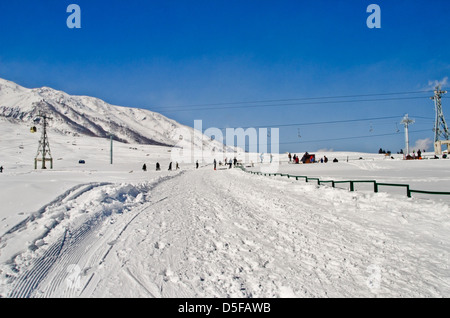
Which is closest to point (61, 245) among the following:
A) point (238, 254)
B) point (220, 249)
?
point (220, 249)

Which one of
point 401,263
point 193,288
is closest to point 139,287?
point 193,288

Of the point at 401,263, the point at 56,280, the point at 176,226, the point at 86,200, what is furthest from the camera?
the point at 86,200

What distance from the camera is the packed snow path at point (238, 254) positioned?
12.5 ft

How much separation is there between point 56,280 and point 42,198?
6.02 meters

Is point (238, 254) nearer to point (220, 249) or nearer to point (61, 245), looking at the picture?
point (220, 249)

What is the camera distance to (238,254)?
5078 mm

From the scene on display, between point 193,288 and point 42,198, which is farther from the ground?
point 42,198

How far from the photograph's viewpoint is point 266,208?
32.2ft

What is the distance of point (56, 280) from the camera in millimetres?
4027

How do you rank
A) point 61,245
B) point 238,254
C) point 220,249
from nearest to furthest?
point 238,254 < point 220,249 < point 61,245

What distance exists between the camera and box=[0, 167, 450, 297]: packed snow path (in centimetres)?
380
